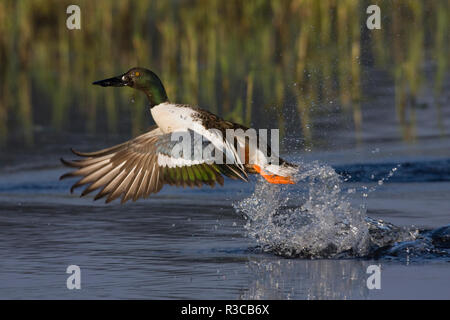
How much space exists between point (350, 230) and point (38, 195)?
2.82 metres

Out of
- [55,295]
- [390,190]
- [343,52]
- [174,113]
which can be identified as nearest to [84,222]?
[174,113]

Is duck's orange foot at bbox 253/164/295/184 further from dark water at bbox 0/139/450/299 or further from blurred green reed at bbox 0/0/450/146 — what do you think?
blurred green reed at bbox 0/0/450/146

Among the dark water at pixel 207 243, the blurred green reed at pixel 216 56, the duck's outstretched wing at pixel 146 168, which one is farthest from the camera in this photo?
the blurred green reed at pixel 216 56

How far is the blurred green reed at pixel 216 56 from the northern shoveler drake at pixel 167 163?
3058mm

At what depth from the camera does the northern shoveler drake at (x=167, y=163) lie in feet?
19.6

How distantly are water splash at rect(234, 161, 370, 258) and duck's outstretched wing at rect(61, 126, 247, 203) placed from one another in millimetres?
386

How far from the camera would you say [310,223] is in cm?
640

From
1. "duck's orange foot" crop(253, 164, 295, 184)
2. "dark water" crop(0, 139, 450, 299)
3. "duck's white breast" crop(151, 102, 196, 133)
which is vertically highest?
"duck's white breast" crop(151, 102, 196, 133)

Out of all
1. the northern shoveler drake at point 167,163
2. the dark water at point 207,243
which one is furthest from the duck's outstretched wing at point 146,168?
the dark water at point 207,243

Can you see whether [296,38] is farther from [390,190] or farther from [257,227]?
[257,227]

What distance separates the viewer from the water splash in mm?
5969

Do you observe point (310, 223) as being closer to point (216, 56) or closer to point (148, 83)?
point (148, 83)

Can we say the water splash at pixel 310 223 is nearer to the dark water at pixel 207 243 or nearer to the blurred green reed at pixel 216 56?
the dark water at pixel 207 243

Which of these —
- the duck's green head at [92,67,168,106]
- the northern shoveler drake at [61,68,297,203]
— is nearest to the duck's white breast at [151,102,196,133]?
the northern shoveler drake at [61,68,297,203]
